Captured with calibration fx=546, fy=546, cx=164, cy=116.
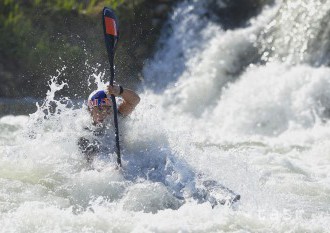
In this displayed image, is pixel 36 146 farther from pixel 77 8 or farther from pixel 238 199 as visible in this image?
pixel 77 8

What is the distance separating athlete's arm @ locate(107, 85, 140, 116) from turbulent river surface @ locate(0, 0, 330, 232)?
0.20 metres

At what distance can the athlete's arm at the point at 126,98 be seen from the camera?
5714mm

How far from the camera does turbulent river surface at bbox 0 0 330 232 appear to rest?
480cm

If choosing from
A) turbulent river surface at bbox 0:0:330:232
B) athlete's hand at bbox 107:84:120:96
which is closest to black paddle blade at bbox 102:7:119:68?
turbulent river surface at bbox 0:0:330:232

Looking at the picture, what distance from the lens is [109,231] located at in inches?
176

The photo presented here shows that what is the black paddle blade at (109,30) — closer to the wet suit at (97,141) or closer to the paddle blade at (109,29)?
the paddle blade at (109,29)

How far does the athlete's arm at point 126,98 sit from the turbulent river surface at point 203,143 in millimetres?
200

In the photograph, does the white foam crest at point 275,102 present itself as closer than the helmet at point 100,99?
No

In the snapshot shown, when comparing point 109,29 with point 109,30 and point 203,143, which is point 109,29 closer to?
point 109,30

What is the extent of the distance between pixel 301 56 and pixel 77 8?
5.80 m

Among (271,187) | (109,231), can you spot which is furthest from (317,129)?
(109,231)

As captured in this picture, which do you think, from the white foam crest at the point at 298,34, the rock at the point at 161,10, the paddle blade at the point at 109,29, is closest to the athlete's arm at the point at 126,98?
the paddle blade at the point at 109,29

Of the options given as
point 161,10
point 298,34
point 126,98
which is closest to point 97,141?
point 126,98

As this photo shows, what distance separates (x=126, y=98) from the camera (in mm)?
5961
